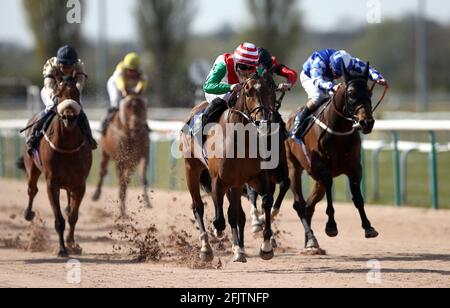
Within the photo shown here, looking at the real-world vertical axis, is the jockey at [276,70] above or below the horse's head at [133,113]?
below

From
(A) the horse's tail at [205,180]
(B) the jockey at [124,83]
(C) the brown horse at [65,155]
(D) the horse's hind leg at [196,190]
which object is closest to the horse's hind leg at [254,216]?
(A) the horse's tail at [205,180]

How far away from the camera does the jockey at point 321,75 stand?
9.57 m

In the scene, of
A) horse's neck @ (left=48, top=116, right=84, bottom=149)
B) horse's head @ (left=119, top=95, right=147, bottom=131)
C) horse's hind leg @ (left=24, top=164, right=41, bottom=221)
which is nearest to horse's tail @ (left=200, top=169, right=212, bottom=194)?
horse's neck @ (left=48, top=116, right=84, bottom=149)

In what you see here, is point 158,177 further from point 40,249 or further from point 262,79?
point 262,79

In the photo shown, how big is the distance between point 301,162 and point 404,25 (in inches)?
3022

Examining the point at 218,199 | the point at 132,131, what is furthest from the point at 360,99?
the point at 132,131

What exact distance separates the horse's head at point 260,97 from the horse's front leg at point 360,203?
4.96 feet

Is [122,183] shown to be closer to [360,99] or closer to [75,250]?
[75,250]

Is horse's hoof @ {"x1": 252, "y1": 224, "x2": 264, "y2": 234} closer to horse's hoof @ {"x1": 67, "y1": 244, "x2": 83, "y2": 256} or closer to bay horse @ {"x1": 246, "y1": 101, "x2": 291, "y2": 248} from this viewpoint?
bay horse @ {"x1": 246, "y1": 101, "x2": 291, "y2": 248}

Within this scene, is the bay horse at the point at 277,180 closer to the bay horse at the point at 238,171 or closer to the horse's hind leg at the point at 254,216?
the horse's hind leg at the point at 254,216

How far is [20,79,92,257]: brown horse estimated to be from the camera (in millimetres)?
9547

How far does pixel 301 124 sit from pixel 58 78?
2569mm

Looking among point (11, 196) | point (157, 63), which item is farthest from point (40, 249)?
point (157, 63)

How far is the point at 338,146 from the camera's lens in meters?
9.37
